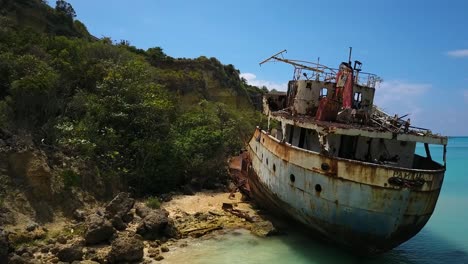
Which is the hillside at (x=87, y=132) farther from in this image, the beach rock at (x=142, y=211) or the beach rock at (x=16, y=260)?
the beach rock at (x=16, y=260)

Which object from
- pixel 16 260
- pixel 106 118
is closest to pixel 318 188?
pixel 16 260

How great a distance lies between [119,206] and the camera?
43.8ft

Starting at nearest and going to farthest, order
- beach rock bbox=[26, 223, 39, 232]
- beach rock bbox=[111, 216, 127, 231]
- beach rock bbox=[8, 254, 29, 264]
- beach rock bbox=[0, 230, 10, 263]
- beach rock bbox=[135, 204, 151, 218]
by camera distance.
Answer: beach rock bbox=[0, 230, 10, 263] < beach rock bbox=[8, 254, 29, 264] < beach rock bbox=[26, 223, 39, 232] < beach rock bbox=[111, 216, 127, 231] < beach rock bbox=[135, 204, 151, 218]

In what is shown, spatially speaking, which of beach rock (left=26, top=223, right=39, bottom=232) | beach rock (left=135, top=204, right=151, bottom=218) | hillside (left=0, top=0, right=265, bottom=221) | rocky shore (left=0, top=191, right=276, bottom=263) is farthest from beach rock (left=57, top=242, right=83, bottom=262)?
beach rock (left=135, top=204, right=151, bottom=218)

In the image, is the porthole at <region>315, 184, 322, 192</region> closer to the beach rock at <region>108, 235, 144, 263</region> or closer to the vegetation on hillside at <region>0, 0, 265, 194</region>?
the beach rock at <region>108, 235, 144, 263</region>

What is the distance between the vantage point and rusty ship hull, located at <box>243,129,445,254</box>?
10.4 metres

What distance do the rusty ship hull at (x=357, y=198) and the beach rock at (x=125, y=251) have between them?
5.07 m

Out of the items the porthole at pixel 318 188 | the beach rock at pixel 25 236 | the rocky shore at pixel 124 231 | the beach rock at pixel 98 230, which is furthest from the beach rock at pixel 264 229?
the beach rock at pixel 25 236

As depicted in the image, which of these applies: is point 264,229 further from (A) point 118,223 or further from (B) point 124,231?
(A) point 118,223

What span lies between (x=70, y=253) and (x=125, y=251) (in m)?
1.38

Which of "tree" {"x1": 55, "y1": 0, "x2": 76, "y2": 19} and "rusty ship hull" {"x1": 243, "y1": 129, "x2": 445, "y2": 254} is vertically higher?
"tree" {"x1": 55, "y1": 0, "x2": 76, "y2": 19}

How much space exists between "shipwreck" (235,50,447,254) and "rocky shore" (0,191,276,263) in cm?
193

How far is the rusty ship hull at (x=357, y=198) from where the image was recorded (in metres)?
10.4

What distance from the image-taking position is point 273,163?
1419 centimetres
